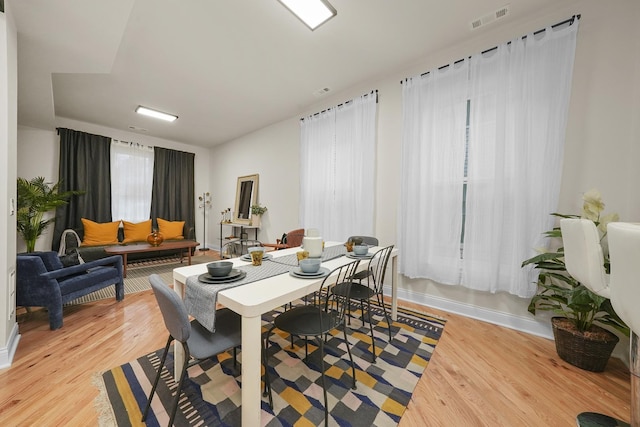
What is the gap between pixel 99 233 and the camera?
14.3 ft

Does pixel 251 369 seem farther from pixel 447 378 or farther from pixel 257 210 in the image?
pixel 257 210

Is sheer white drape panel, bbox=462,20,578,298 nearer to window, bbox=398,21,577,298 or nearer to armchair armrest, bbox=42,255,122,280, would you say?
window, bbox=398,21,577,298

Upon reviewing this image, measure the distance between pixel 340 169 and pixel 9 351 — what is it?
140 inches

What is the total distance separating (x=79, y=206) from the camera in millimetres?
4406

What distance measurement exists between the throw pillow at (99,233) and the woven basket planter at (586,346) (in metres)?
6.48

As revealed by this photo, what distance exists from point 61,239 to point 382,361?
568cm

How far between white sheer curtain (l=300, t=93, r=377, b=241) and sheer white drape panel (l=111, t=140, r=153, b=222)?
4.01 metres

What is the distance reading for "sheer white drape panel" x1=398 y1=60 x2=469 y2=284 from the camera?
2.43 metres

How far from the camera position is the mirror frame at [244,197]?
16.2 feet

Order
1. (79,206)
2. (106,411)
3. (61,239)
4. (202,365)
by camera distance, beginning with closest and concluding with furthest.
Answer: (106,411), (202,365), (61,239), (79,206)

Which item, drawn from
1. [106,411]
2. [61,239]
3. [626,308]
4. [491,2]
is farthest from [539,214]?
[61,239]

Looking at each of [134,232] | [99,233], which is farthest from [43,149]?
[134,232]

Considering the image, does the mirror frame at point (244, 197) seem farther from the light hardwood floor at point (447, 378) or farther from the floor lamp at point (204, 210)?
the light hardwood floor at point (447, 378)

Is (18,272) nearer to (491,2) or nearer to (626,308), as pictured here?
(626,308)
